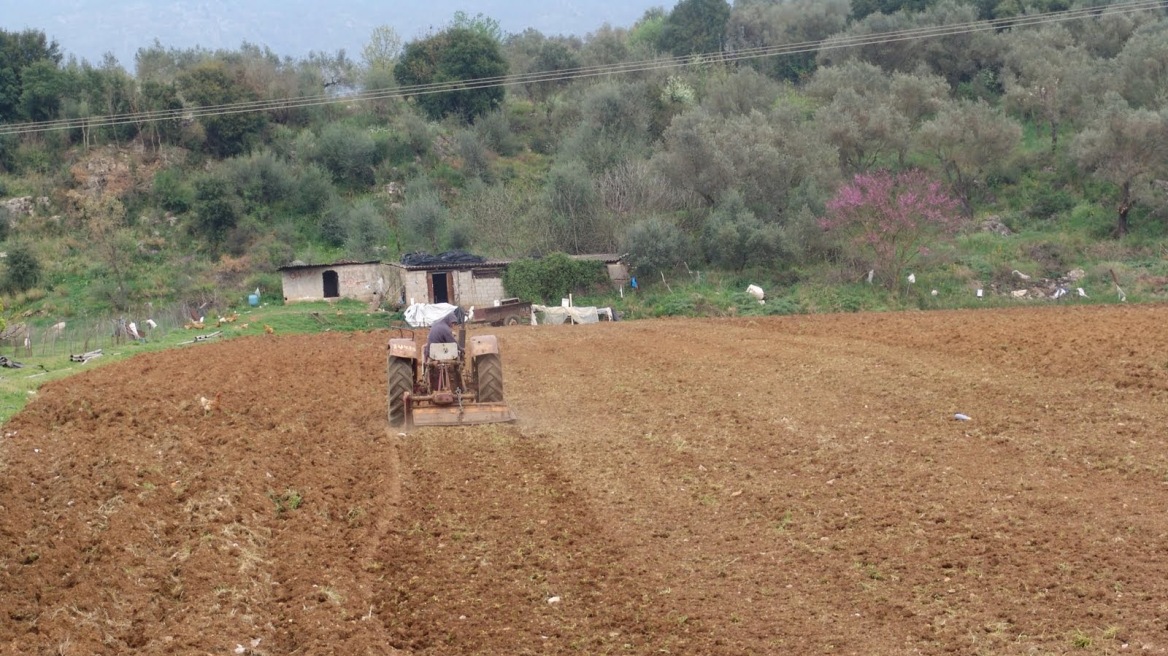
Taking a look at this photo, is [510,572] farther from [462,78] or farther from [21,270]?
[462,78]

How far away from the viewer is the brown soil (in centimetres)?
825

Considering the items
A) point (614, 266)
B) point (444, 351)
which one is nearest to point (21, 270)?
point (614, 266)

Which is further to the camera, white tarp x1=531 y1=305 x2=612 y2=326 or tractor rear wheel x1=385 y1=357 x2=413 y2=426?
white tarp x1=531 y1=305 x2=612 y2=326

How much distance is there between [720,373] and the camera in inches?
842

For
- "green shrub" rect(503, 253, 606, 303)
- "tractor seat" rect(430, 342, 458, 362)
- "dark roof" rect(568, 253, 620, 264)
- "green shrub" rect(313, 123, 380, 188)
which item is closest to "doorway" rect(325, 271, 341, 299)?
"green shrub" rect(503, 253, 606, 303)

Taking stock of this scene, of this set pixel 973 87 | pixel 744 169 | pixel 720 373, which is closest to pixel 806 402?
pixel 720 373

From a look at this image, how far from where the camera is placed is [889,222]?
1471 inches

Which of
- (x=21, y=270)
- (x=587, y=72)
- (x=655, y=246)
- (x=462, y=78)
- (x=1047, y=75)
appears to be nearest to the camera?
(x=655, y=246)

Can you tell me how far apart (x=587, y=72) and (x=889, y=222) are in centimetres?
3255

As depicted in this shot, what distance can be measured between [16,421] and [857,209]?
29026mm

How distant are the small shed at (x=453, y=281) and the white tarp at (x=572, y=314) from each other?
3.29 metres

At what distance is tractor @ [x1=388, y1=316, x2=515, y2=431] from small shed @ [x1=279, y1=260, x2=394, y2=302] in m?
26.3

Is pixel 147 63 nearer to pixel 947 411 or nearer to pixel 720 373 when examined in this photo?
pixel 720 373

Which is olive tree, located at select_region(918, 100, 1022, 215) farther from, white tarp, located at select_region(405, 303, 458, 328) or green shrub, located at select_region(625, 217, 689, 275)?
white tarp, located at select_region(405, 303, 458, 328)
